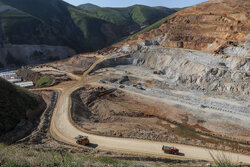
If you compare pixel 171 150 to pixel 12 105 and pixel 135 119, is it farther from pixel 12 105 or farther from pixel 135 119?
pixel 12 105

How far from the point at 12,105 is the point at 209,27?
65.2 metres

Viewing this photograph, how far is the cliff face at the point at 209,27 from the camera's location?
51344mm

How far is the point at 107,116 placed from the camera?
→ 1258 inches

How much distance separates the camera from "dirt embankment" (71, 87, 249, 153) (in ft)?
78.0

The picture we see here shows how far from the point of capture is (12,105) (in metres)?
22.3

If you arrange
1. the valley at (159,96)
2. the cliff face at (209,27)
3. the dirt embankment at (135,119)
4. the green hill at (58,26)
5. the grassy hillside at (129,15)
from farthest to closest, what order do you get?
the grassy hillside at (129,15)
the green hill at (58,26)
the cliff face at (209,27)
the dirt embankment at (135,119)
the valley at (159,96)

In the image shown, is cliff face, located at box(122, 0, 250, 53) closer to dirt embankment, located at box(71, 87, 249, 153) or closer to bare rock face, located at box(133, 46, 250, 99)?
bare rock face, located at box(133, 46, 250, 99)

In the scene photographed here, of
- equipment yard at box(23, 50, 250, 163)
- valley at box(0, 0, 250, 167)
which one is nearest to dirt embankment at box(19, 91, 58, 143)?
valley at box(0, 0, 250, 167)

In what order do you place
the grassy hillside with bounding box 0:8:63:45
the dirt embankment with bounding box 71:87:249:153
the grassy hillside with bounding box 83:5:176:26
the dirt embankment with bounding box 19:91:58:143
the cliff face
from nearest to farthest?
1. the dirt embankment with bounding box 19:91:58:143
2. the dirt embankment with bounding box 71:87:249:153
3. the cliff face
4. the grassy hillside with bounding box 0:8:63:45
5. the grassy hillside with bounding box 83:5:176:26

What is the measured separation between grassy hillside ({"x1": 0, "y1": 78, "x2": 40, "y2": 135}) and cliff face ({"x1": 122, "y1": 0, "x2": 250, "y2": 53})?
47.9 m

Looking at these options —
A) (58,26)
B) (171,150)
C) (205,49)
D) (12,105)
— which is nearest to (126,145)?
(171,150)

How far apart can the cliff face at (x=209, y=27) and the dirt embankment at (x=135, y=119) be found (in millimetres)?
27910

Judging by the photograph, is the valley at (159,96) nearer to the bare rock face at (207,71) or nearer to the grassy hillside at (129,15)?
the bare rock face at (207,71)

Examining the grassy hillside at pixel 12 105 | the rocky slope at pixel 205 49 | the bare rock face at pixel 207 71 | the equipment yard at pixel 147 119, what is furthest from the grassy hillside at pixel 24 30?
the grassy hillside at pixel 12 105
